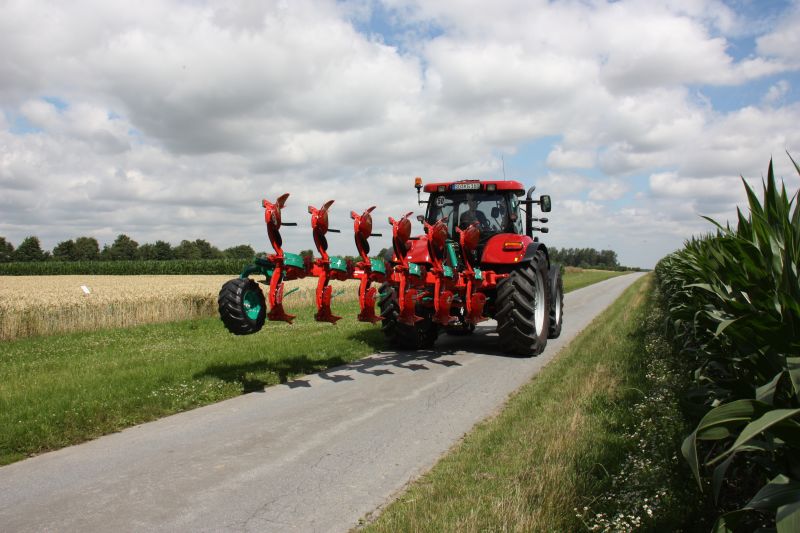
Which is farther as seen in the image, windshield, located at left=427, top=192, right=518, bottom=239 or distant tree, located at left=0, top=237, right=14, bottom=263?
distant tree, located at left=0, top=237, right=14, bottom=263

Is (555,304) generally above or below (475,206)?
below

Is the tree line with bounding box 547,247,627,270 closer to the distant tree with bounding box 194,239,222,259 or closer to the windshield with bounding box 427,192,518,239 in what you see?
the distant tree with bounding box 194,239,222,259

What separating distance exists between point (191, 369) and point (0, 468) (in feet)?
10.1

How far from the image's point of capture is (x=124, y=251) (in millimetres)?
70188

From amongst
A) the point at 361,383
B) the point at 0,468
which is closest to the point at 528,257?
the point at 361,383

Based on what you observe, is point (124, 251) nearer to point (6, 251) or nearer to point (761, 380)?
point (6, 251)

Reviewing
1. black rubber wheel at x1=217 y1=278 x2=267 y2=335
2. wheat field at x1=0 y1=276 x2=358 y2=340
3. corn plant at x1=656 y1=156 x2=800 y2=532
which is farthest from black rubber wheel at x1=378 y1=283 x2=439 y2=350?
corn plant at x1=656 y1=156 x2=800 y2=532

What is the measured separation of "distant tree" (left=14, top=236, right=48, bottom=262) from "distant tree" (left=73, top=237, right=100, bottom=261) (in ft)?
13.8

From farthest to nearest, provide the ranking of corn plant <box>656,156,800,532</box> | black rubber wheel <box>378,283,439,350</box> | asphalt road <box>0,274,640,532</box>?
black rubber wheel <box>378,283,439,350</box>, asphalt road <box>0,274,640,532</box>, corn plant <box>656,156,800,532</box>

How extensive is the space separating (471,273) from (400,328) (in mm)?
1738

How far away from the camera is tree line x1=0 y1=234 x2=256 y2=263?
65188 millimetres

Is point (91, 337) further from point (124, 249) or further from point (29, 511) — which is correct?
point (124, 249)

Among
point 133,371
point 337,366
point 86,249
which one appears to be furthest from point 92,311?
point 86,249

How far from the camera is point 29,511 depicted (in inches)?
142
